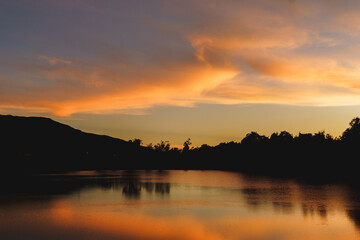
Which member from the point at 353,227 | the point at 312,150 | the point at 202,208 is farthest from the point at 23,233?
the point at 312,150

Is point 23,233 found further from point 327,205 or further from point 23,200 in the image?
point 327,205

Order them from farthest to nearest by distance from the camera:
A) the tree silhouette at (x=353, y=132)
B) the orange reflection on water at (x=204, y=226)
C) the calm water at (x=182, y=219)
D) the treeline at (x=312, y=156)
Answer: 1. the tree silhouette at (x=353, y=132)
2. the treeline at (x=312, y=156)
3. the calm water at (x=182, y=219)
4. the orange reflection on water at (x=204, y=226)

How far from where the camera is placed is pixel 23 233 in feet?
86.2

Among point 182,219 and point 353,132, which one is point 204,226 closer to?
point 182,219

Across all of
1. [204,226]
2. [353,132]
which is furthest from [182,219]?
[353,132]

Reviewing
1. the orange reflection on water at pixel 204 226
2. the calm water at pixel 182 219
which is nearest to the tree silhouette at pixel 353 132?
the calm water at pixel 182 219

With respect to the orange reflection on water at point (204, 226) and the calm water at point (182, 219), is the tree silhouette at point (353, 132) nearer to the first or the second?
the calm water at point (182, 219)

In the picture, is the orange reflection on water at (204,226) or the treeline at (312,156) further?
the treeline at (312,156)

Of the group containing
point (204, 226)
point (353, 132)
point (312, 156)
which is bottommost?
point (204, 226)

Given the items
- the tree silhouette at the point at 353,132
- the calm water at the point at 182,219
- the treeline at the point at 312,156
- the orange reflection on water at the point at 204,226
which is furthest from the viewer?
the tree silhouette at the point at 353,132

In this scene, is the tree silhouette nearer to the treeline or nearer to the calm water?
the treeline

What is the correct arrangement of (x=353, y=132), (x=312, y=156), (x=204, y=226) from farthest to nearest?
(x=312, y=156) → (x=353, y=132) → (x=204, y=226)

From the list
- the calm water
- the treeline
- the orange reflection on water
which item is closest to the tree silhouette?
the treeline

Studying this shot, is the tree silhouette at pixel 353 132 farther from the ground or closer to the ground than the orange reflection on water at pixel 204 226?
farther from the ground
